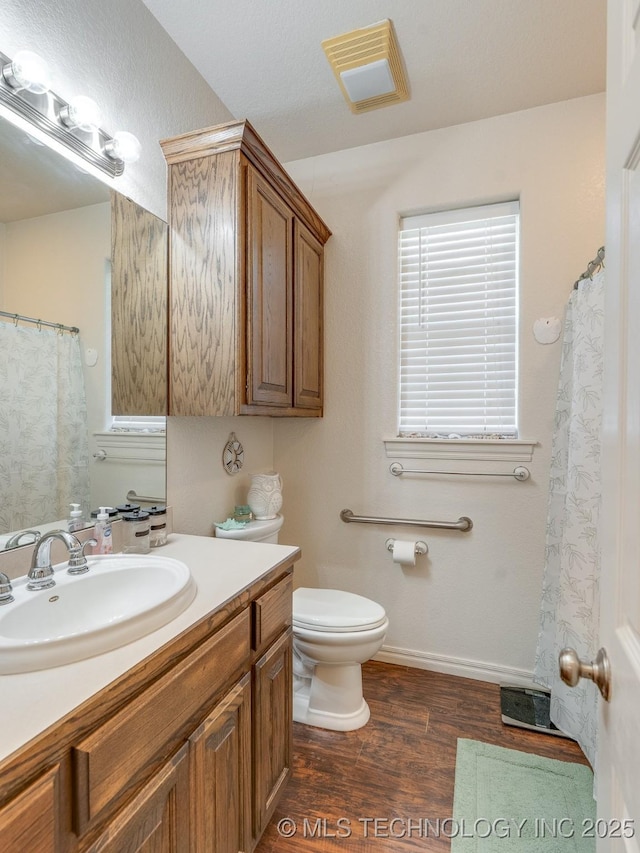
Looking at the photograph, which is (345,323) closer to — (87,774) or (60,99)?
(60,99)

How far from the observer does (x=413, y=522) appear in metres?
2.18

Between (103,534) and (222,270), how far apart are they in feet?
3.09

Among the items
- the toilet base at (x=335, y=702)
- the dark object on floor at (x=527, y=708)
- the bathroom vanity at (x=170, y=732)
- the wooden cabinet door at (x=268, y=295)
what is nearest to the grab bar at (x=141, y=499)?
the bathroom vanity at (x=170, y=732)

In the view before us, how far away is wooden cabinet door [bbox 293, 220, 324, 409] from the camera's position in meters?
1.97

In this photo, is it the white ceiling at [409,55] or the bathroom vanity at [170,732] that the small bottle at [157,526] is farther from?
the white ceiling at [409,55]

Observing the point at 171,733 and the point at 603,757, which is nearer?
the point at 603,757

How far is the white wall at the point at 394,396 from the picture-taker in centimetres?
198

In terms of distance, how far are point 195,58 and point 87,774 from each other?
93.1 inches

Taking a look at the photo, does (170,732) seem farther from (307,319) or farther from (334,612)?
(307,319)

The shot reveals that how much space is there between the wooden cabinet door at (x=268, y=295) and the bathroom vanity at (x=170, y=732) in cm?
66

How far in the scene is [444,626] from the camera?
218 centimetres

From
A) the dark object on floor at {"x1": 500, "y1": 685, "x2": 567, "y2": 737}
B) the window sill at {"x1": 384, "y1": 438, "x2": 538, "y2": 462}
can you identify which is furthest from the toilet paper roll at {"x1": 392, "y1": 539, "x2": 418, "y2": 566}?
the dark object on floor at {"x1": 500, "y1": 685, "x2": 567, "y2": 737}

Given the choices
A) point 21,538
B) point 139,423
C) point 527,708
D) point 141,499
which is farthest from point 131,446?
point 527,708

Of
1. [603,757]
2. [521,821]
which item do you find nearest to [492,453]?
[521,821]
